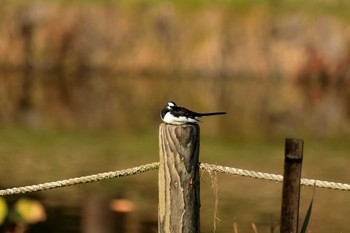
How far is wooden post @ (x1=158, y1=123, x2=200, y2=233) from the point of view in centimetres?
669

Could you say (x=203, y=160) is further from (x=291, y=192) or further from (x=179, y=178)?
(x=291, y=192)

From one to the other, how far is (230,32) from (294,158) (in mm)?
48198

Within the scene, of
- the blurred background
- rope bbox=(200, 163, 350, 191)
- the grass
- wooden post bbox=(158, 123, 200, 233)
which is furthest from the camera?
the blurred background

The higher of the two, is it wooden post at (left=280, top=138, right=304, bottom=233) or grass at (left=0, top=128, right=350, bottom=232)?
wooden post at (left=280, top=138, right=304, bottom=233)

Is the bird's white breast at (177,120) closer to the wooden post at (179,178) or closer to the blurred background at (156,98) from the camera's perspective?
the wooden post at (179,178)

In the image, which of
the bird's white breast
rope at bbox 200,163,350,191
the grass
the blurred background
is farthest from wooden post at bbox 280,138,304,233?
the grass

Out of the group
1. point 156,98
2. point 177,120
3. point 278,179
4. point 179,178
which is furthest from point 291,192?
point 156,98

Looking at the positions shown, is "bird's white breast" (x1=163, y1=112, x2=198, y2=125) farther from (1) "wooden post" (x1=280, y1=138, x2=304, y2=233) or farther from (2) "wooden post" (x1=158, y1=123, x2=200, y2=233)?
(1) "wooden post" (x1=280, y1=138, x2=304, y2=233)

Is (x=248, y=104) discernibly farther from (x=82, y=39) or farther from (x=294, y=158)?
(x=294, y=158)

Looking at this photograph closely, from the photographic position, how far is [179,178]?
22.1 ft

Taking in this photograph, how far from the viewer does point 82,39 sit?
2160 inches

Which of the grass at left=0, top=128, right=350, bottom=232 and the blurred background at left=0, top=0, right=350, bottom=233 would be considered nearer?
the grass at left=0, top=128, right=350, bottom=232

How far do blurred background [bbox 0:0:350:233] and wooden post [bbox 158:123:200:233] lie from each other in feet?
1.82

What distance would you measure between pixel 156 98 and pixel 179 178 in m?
32.7
